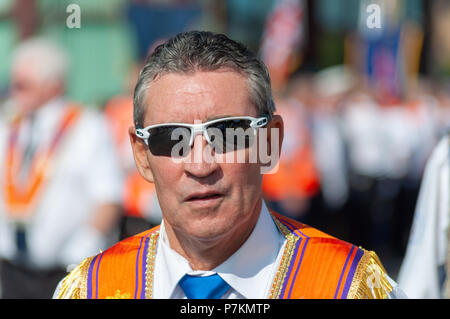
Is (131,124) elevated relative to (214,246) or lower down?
lower down

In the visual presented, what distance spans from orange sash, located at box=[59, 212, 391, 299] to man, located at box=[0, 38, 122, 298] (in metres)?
2.60

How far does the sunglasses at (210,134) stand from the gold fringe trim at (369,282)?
1.61ft

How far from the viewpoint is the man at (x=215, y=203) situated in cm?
226

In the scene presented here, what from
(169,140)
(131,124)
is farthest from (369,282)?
(131,124)

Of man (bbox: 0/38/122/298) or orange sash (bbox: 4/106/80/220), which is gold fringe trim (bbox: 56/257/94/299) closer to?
man (bbox: 0/38/122/298)

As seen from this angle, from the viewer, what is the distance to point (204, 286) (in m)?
2.35

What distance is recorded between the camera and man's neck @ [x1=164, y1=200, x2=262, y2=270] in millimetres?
2367

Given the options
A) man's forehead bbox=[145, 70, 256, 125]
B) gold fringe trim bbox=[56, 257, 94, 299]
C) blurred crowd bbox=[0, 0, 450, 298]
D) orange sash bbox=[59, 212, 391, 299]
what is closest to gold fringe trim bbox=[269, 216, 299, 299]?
orange sash bbox=[59, 212, 391, 299]

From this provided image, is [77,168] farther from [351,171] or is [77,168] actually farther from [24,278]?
[351,171]

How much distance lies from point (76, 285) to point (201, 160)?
600mm
